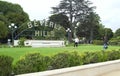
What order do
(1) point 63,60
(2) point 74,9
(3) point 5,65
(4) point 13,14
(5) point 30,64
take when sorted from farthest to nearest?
(2) point 74,9, (4) point 13,14, (1) point 63,60, (5) point 30,64, (3) point 5,65

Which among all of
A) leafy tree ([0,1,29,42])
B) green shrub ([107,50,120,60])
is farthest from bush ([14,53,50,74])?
leafy tree ([0,1,29,42])

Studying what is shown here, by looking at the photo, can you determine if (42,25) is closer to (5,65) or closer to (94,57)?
(94,57)

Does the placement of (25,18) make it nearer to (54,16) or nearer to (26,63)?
(54,16)

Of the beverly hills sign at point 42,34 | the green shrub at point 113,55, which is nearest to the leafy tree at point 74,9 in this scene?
the beverly hills sign at point 42,34

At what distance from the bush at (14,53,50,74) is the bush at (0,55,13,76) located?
834 millimetres

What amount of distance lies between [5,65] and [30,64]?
4.26 feet

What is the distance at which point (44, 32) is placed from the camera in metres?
60.1

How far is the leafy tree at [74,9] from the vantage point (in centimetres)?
8312

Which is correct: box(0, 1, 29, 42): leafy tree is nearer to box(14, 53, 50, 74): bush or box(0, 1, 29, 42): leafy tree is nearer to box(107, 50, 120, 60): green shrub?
box(107, 50, 120, 60): green shrub

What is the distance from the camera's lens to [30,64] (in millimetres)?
9969

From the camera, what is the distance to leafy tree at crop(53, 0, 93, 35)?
83.1m

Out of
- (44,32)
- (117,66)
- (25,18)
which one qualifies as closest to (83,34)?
(25,18)

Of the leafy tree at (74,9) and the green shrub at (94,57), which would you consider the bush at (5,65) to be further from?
the leafy tree at (74,9)

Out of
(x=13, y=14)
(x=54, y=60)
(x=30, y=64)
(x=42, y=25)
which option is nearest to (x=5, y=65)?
(x=30, y=64)
